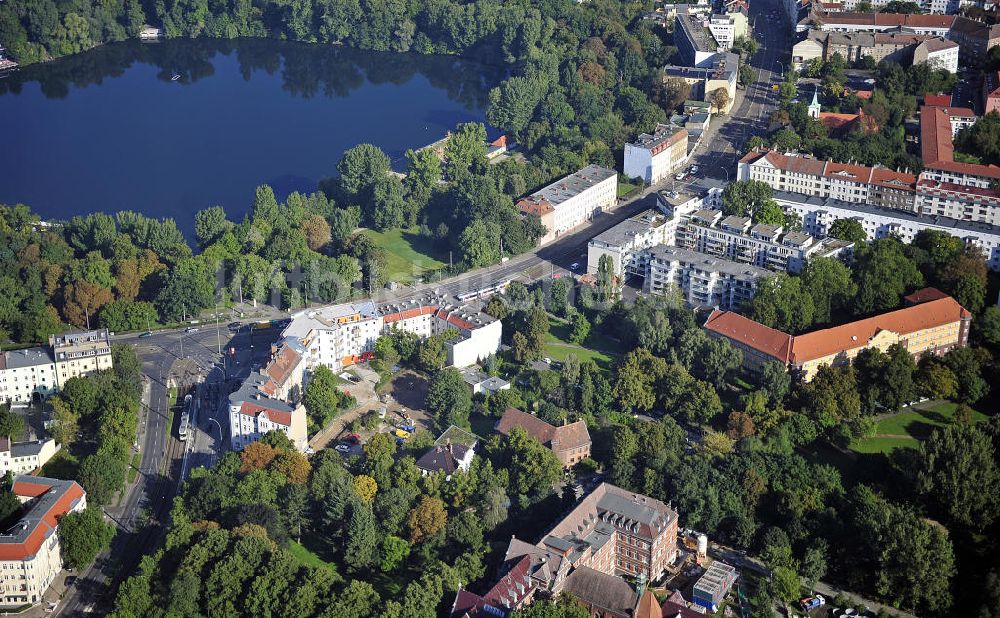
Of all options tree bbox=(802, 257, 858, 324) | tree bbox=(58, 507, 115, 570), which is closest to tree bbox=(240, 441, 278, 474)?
tree bbox=(58, 507, 115, 570)

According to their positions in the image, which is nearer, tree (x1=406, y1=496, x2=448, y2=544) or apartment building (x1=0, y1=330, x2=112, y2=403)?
tree (x1=406, y1=496, x2=448, y2=544)

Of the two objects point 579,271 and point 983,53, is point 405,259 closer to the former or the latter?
point 579,271

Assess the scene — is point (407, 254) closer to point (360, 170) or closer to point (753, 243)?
point (360, 170)

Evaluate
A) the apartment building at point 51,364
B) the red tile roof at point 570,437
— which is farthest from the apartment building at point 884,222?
the apartment building at point 51,364

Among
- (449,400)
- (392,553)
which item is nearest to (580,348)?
(449,400)

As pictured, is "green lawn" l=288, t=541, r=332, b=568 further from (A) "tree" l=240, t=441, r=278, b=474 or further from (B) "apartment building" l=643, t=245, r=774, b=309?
(B) "apartment building" l=643, t=245, r=774, b=309

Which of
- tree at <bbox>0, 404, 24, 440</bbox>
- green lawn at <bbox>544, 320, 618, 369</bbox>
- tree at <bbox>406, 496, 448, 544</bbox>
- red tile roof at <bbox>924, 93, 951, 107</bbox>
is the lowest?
tree at <bbox>406, 496, 448, 544</bbox>

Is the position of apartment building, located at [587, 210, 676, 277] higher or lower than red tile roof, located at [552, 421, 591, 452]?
higher

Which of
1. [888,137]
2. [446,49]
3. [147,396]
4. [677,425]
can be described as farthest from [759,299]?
[446,49]
